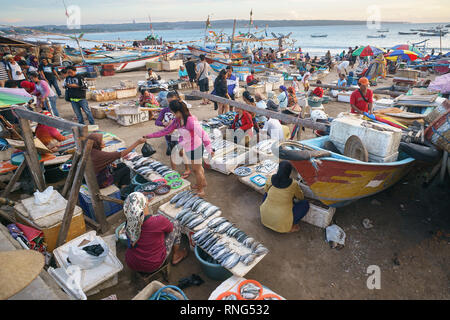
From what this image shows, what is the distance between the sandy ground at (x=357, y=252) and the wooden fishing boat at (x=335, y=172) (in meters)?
0.67

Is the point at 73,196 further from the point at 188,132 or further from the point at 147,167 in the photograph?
the point at 188,132

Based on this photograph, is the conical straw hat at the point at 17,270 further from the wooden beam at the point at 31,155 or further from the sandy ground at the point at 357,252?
the wooden beam at the point at 31,155

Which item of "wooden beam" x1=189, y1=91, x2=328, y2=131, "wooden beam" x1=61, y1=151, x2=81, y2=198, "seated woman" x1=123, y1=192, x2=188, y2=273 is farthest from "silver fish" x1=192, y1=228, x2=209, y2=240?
"wooden beam" x1=189, y1=91, x2=328, y2=131

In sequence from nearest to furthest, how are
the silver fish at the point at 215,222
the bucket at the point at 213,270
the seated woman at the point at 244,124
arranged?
the bucket at the point at 213,270 < the silver fish at the point at 215,222 < the seated woman at the point at 244,124

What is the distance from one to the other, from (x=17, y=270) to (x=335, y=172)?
4154 millimetres

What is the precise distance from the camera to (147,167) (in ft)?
18.5

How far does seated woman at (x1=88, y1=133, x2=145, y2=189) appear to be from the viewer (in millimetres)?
4340

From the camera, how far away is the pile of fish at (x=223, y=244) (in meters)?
3.27

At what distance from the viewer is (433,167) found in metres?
5.55

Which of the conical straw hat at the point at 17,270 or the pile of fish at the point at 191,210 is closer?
the conical straw hat at the point at 17,270

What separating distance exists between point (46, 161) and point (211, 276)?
15.1 ft

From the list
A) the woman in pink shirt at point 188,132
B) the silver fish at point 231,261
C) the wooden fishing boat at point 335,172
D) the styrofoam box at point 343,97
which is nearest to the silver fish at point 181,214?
the silver fish at point 231,261

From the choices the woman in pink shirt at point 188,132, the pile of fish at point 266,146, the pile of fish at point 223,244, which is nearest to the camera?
the pile of fish at point 223,244
